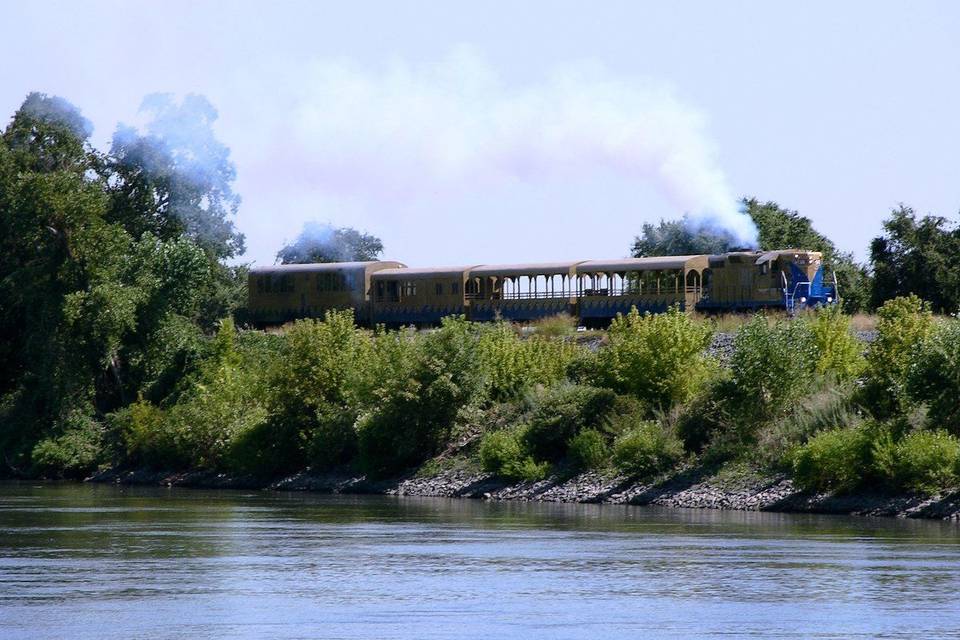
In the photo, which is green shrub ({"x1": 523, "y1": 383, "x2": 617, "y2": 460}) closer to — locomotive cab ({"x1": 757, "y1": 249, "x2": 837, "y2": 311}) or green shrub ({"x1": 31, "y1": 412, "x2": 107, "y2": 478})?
locomotive cab ({"x1": 757, "y1": 249, "x2": 837, "y2": 311})

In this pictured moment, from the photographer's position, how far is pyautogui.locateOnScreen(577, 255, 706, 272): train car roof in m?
71.4

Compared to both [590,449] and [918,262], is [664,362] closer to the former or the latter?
[590,449]

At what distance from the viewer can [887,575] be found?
102 feet

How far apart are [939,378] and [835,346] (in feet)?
27.5

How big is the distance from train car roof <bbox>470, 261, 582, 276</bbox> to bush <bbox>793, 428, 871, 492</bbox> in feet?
96.3

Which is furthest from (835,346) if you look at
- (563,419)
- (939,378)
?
(563,419)

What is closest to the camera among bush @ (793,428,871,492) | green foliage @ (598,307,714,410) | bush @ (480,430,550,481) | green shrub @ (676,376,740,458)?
bush @ (793,428,871,492)

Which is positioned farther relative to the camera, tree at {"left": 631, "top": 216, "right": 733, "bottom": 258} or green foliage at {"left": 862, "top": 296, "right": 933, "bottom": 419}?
tree at {"left": 631, "top": 216, "right": 733, "bottom": 258}

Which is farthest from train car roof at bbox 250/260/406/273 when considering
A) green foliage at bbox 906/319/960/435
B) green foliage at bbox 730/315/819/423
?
green foliage at bbox 906/319/960/435

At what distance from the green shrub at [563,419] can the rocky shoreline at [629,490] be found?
164 cm

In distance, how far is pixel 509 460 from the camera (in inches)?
2137

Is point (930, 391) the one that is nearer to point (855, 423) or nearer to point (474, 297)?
point (855, 423)

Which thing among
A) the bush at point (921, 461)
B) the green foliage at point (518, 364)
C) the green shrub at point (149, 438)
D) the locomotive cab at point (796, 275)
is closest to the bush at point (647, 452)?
the bush at point (921, 461)

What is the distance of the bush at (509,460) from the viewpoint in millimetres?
53594
